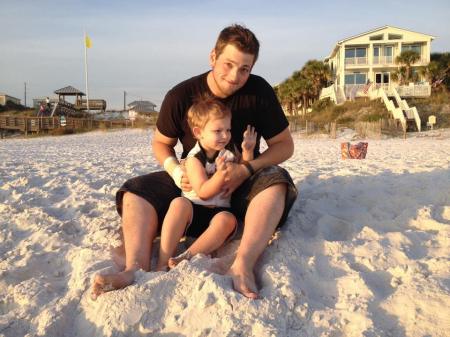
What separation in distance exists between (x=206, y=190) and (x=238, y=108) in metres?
0.65

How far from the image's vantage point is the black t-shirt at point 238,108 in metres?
2.82

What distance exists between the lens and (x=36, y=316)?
194 centimetres

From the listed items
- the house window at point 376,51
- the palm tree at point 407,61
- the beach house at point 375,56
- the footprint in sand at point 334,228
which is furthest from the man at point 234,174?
the house window at point 376,51

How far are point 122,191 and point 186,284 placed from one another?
938 mm

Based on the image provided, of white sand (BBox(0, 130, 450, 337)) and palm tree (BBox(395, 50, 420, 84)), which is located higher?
palm tree (BBox(395, 50, 420, 84))

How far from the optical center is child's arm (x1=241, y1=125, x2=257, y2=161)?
263cm

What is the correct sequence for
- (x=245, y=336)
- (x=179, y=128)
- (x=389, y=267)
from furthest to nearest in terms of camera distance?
(x=179, y=128) < (x=389, y=267) < (x=245, y=336)

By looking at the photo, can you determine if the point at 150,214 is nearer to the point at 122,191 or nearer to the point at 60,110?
the point at 122,191

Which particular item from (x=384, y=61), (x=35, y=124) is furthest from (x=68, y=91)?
(x=384, y=61)

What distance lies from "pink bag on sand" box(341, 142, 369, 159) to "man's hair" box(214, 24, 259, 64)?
555 centimetres

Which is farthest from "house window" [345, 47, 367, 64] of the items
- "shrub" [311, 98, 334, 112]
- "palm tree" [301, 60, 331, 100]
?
"shrub" [311, 98, 334, 112]

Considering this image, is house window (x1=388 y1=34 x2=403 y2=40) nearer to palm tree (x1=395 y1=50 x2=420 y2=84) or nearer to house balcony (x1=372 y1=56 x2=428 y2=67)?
house balcony (x1=372 y1=56 x2=428 y2=67)

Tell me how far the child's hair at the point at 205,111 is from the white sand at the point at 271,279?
82 cm

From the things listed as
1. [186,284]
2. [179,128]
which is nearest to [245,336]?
[186,284]
